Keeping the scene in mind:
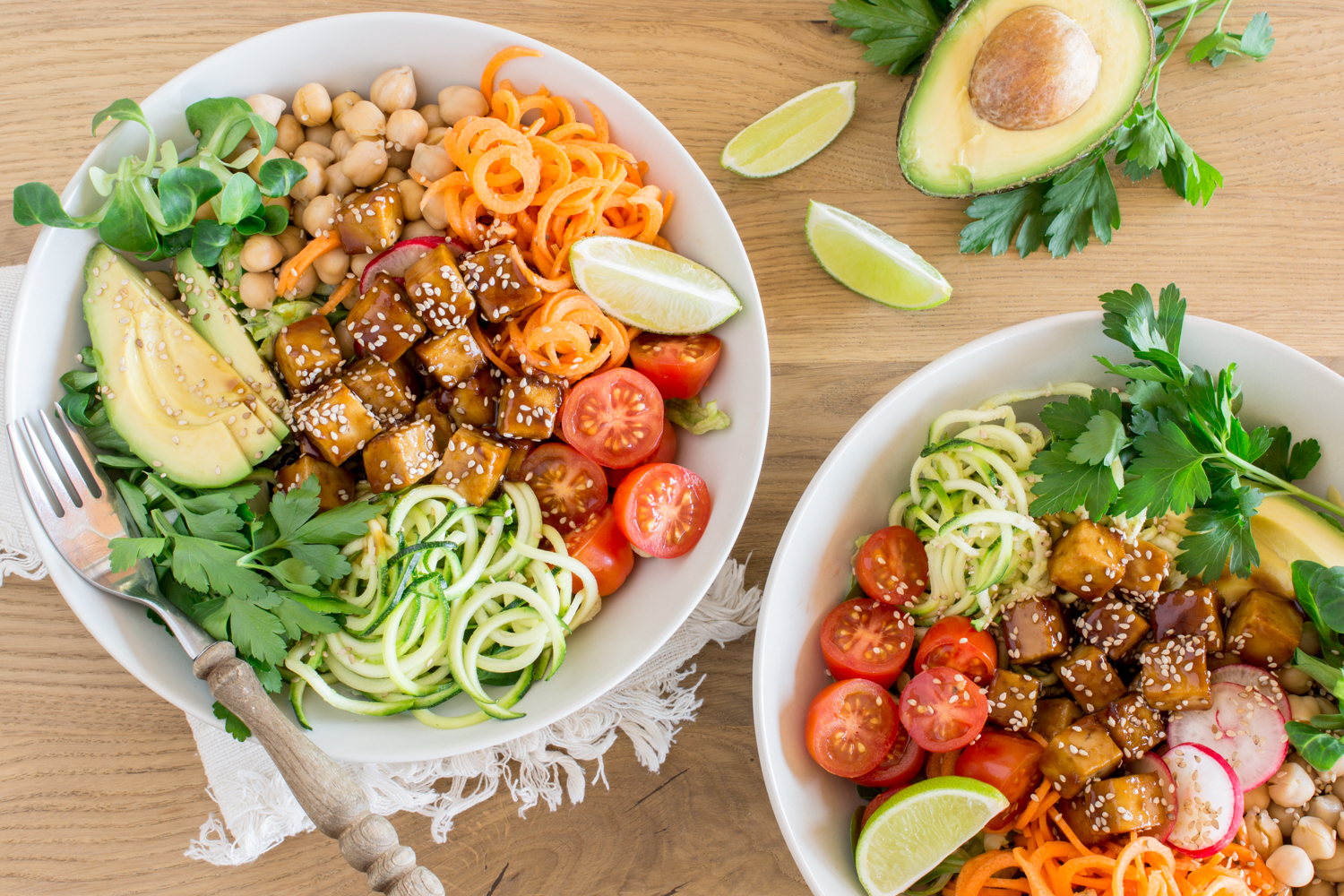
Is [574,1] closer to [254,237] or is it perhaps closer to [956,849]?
[254,237]

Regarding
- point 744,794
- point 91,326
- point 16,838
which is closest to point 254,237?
point 91,326

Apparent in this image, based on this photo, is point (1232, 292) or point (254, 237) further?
point (1232, 292)

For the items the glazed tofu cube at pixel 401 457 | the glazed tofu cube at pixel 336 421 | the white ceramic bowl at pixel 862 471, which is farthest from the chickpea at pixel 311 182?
the white ceramic bowl at pixel 862 471

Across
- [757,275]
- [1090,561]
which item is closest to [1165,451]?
[1090,561]

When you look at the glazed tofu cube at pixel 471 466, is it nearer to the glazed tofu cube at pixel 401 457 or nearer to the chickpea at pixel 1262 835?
the glazed tofu cube at pixel 401 457

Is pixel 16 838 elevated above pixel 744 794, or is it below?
below

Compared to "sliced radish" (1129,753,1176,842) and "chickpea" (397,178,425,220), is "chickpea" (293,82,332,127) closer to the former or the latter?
"chickpea" (397,178,425,220)
